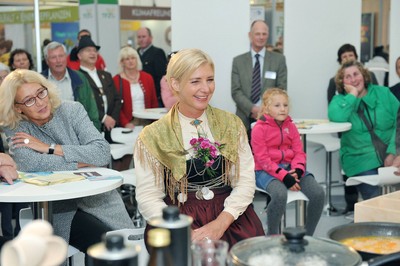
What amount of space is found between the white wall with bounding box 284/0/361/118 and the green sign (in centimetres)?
474

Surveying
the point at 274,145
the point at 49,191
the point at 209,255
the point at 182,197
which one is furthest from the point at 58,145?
the point at 209,255

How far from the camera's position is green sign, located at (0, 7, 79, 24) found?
32.4ft

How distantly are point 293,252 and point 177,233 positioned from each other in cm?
29

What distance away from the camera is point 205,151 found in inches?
114

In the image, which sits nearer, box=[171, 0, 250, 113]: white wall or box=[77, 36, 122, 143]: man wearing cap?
box=[77, 36, 122, 143]: man wearing cap

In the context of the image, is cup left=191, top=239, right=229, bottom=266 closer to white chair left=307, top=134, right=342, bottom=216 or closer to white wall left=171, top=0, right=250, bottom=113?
white chair left=307, top=134, right=342, bottom=216

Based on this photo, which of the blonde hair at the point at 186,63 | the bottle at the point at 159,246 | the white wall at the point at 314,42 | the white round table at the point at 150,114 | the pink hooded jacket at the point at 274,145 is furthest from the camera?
the white wall at the point at 314,42

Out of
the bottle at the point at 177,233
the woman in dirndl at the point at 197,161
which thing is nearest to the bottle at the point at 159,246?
the bottle at the point at 177,233

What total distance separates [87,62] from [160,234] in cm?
540

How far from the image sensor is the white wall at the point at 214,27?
21.0 ft

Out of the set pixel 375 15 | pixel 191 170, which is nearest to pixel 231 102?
pixel 191 170

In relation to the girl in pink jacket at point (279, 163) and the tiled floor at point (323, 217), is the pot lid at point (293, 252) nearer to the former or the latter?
the girl in pink jacket at point (279, 163)

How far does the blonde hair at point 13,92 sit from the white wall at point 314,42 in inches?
145

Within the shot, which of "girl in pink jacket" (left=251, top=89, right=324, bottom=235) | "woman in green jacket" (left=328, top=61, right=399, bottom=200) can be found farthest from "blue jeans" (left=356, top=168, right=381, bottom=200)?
"girl in pink jacket" (left=251, top=89, right=324, bottom=235)
